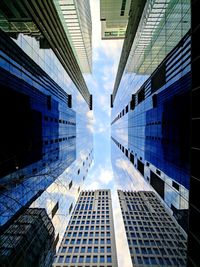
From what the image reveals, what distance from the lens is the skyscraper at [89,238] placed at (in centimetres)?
6788

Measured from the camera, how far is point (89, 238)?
8044cm

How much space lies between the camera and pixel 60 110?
138 ft

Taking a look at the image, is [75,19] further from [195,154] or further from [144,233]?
[144,233]

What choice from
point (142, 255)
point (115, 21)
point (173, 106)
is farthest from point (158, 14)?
point (115, 21)

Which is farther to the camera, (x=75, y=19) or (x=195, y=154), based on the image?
(x=75, y=19)

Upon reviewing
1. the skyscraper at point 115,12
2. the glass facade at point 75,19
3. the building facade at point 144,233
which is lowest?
the building facade at point 144,233

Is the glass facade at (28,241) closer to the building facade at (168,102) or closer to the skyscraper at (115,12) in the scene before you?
the building facade at (168,102)

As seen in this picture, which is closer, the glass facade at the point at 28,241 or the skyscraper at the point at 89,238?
the glass facade at the point at 28,241

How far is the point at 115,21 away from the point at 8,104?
Answer: 90889mm

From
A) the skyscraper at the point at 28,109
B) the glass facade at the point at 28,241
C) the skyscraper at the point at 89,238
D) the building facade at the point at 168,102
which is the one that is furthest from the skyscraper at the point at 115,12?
the skyscraper at the point at 89,238

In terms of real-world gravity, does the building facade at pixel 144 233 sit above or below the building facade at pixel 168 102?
below

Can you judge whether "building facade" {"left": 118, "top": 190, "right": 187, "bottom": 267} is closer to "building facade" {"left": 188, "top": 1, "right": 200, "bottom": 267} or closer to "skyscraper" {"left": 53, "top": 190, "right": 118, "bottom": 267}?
"skyscraper" {"left": 53, "top": 190, "right": 118, "bottom": 267}

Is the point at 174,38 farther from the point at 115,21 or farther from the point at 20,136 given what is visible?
the point at 115,21

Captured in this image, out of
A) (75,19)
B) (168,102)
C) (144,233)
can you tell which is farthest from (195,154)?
(144,233)
